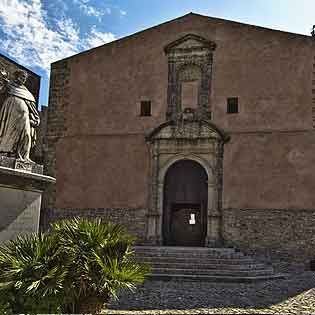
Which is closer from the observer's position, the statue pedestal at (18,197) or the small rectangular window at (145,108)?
the statue pedestal at (18,197)

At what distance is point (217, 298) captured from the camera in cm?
781

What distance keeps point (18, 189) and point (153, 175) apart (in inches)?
374

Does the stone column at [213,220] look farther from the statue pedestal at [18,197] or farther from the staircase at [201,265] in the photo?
the statue pedestal at [18,197]

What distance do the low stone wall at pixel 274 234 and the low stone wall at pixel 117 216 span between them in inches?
108

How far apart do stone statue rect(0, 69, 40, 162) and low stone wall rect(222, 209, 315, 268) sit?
9.29 meters

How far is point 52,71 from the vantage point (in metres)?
17.0

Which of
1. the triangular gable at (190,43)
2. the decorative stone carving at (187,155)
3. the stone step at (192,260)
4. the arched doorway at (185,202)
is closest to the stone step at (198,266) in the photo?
the stone step at (192,260)

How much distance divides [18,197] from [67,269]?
147cm

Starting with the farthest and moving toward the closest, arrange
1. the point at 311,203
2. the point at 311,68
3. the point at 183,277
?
the point at 311,68 → the point at 311,203 → the point at 183,277

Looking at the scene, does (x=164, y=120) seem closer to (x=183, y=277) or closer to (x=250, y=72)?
(x=250, y=72)

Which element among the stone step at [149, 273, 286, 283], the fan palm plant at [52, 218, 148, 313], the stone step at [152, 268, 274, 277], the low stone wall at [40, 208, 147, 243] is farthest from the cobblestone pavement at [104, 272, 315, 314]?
the low stone wall at [40, 208, 147, 243]

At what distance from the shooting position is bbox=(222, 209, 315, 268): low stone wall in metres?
13.3

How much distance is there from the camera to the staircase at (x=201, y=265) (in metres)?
10.5

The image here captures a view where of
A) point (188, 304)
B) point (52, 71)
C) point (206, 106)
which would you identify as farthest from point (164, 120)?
point (188, 304)
